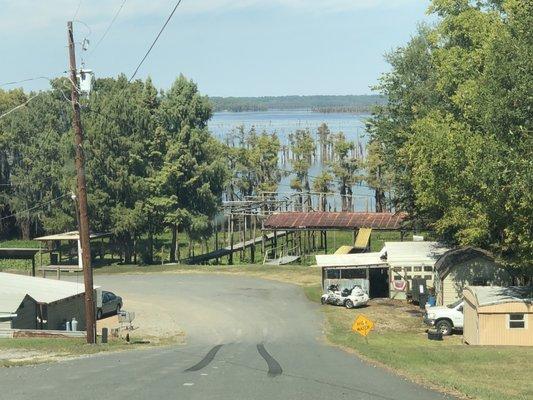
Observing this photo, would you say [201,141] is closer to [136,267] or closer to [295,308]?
[136,267]

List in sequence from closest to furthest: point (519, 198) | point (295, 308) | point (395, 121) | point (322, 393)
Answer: point (322, 393) → point (519, 198) → point (295, 308) → point (395, 121)

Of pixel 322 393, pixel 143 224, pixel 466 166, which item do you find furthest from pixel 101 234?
pixel 322 393

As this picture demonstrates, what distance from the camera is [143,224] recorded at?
66.9 m

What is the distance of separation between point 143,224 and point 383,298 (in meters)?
28.5

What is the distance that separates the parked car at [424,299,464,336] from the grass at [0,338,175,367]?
487 inches

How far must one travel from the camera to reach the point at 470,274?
Answer: 4012 centimetres

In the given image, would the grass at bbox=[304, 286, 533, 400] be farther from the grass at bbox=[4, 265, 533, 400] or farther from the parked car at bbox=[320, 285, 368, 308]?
the parked car at bbox=[320, 285, 368, 308]

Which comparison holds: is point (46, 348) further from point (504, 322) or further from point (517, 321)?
point (517, 321)

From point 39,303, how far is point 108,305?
21.8ft

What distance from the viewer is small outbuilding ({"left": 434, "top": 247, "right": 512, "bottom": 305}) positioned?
4000 centimetres

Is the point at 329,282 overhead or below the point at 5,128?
below

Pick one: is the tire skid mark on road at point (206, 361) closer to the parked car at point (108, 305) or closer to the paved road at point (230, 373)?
the paved road at point (230, 373)

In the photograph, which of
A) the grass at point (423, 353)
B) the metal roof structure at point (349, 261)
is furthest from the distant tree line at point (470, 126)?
the grass at point (423, 353)

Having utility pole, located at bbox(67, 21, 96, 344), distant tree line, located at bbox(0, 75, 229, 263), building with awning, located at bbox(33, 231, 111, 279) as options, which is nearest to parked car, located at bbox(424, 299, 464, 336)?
utility pole, located at bbox(67, 21, 96, 344)
